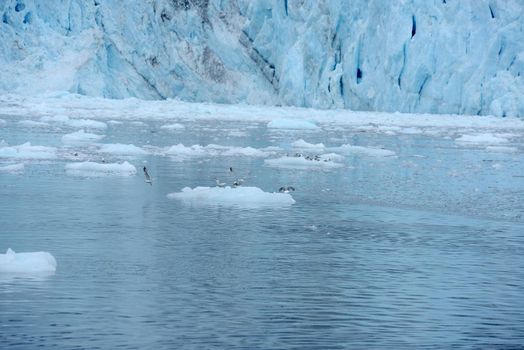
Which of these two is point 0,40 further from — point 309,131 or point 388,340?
point 388,340

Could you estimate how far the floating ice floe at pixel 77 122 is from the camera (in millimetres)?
17922

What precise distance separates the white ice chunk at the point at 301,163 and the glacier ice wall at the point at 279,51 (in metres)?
14.0

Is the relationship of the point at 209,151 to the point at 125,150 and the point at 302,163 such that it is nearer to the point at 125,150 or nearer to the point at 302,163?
the point at 125,150

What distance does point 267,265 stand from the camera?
19.4 ft

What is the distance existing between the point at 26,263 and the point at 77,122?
13.1 m

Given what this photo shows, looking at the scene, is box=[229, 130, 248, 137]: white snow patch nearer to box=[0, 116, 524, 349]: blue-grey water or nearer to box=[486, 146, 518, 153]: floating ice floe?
box=[486, 146, 518, 153]: floating ice floe

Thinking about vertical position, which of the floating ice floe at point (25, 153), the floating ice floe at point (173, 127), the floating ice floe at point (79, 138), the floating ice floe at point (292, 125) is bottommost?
the floating ice floe at point (25, 153)

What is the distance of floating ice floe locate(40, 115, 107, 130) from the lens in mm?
17922

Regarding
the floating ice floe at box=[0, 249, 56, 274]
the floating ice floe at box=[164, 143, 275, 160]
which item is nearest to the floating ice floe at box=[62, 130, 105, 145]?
the floating ice floe at box=[164, 143, 275, 160]

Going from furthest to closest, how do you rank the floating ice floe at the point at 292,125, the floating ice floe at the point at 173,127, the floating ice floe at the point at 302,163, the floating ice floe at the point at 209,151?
the floating ice floe at the point at 292,125 < the floating ice floe at the point at 173,127 < the floating ice floe at the point at 209,151 < the floating ice floe at the point at 302,163

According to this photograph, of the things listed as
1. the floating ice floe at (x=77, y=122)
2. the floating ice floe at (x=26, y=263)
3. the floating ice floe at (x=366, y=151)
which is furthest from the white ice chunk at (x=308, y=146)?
the floating ice floe at (x=26, y=263)

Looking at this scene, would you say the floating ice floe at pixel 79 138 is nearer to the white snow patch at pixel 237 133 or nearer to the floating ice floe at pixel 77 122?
the floating ice floe at pixel 77 122

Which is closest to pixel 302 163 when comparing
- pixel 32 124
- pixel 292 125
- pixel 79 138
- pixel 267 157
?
pixel 267 157

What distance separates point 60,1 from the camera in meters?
27.2
